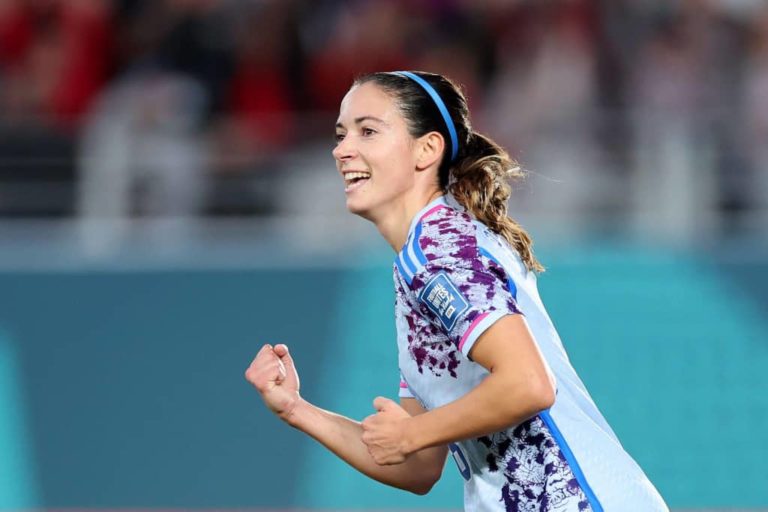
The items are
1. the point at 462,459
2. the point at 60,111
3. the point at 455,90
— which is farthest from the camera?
the point at 60,111

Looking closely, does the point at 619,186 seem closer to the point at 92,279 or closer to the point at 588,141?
the point at 588,141

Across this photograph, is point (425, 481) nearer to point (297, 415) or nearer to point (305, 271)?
point (297, 415)

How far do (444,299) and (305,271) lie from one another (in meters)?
4.50

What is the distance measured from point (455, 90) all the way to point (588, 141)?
3752 mm

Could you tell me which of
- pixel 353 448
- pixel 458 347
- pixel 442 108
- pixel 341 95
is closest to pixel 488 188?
pixel 442 108

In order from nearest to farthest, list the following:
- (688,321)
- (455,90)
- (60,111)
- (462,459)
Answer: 1. (462,459)
2. (455,90)
3. (688,321)
4. (60,111)

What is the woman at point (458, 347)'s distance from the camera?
293 cm

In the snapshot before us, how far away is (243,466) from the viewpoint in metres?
7.34

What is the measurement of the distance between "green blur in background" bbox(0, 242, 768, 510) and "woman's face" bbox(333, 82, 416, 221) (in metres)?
3.84

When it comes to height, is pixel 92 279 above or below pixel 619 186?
A: below

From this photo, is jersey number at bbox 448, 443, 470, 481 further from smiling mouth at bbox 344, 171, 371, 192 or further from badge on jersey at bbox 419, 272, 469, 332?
smiling mouth at bbox 344, 171, 371, 192

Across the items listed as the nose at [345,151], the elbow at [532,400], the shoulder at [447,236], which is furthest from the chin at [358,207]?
the elbow at [532,400]

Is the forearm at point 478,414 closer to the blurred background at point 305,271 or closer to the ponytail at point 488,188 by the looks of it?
the ponytail at point 488,188

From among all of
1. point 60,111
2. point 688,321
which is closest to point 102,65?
point 60,111
